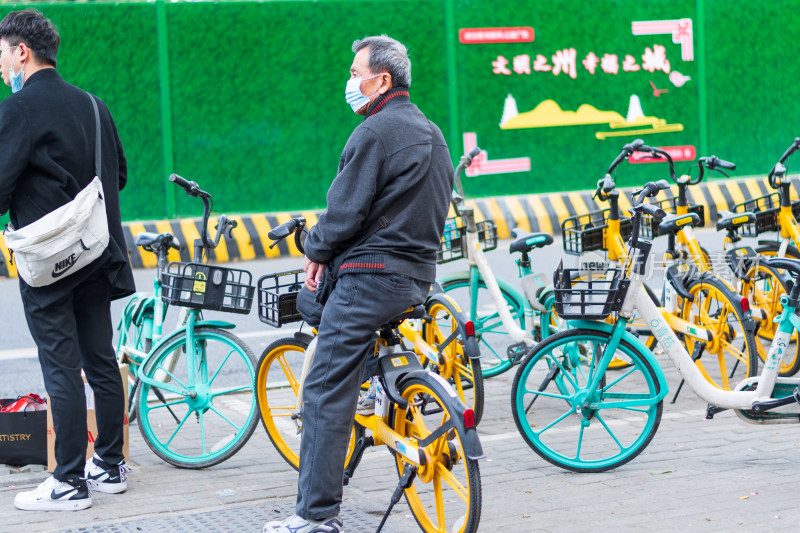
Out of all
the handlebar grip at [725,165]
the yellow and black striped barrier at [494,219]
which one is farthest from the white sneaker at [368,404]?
the yellow and black striped barrier at [494,219]

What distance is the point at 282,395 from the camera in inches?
228

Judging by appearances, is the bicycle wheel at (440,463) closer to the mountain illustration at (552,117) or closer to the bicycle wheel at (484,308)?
the bicycle wheel at (484,308)

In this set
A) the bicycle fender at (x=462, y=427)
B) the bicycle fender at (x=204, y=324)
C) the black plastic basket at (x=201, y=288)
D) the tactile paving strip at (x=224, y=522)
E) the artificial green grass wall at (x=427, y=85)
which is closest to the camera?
the bicycle fender at (x=462, y=427)

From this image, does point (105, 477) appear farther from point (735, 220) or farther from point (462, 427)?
point (735, 220)

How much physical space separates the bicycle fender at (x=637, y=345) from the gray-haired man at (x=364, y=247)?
1236mm

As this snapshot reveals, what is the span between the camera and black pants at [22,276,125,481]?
199 inches

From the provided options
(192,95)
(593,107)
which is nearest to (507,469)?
(192,95)

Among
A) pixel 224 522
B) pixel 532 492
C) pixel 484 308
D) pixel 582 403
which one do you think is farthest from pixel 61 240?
pixel 484 308

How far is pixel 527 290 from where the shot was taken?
6.66m

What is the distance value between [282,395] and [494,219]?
8.31 meters

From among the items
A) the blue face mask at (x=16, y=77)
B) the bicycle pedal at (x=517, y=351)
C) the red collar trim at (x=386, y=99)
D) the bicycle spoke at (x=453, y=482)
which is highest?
the blue face mask at (x=16, y=77)

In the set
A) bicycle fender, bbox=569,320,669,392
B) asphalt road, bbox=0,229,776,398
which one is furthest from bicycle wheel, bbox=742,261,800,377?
bicycle fender, bbox=569,320,669,392

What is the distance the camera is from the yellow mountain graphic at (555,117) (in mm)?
14625

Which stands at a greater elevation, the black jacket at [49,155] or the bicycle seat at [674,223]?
the black jacket at [49,155]
